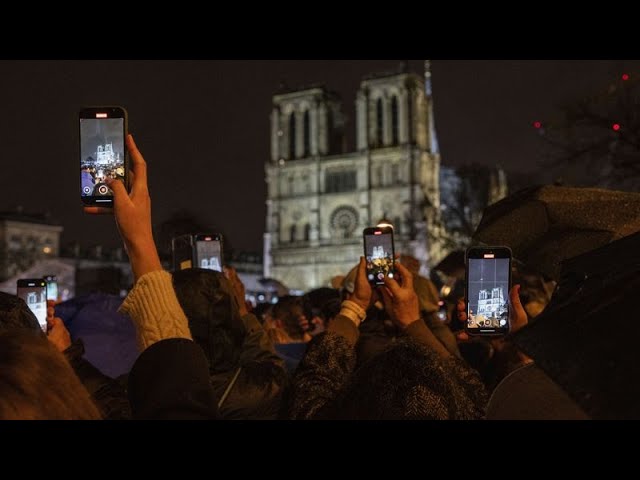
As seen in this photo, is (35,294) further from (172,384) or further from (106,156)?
(172,384)

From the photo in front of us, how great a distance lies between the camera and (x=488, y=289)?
10.6 feet

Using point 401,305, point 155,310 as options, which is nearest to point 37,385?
point 155,310

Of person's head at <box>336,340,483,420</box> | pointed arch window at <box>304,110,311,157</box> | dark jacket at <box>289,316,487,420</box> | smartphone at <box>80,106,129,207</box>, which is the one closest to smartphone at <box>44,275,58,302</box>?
smartphone at <box>80,106,129,207</box>

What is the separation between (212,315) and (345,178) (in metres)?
68.4

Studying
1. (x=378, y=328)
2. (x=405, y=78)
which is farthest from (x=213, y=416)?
(x=405, y=78)

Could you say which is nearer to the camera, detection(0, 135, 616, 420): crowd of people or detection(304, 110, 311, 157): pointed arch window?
detection(0, 135, 616, 420): crowd of people

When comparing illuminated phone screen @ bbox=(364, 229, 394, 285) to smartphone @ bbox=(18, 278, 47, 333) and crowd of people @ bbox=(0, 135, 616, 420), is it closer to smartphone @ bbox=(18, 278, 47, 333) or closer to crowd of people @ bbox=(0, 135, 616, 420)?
crowd of people @ bbox=(0, 135, 616, 420)

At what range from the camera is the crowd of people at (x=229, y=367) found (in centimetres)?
123

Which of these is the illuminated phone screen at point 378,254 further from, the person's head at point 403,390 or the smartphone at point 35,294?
the person's head at point 403,390

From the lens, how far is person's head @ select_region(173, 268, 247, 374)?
2.89 metres

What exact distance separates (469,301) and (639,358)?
2059 mm

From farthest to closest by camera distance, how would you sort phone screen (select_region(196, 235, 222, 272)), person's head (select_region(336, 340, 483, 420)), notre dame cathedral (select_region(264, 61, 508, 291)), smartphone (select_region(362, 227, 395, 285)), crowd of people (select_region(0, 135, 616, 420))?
notre dame cathedral (select_region(264, 61, 508, 291)) → phone screen (select_region(196, 235, 222, 272)) → smartphone (select_region(362, 227, 395, 285)) → person's head (select_region(336, 340, 483, 420)) → crowd of people (select_region(0, 135, 616, 420))

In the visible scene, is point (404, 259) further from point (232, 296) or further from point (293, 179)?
point (293, 179)

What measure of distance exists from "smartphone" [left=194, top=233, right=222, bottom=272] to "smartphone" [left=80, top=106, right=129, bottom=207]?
2.47 metres
